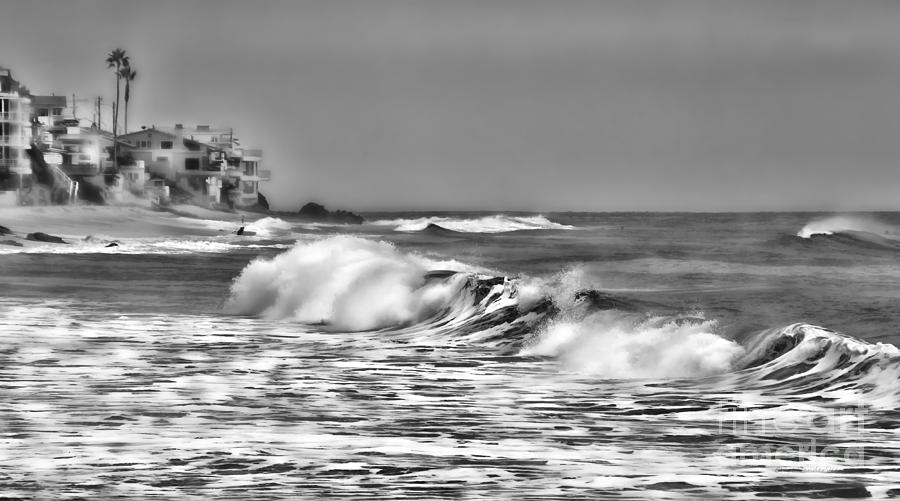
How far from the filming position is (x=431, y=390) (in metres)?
15.9

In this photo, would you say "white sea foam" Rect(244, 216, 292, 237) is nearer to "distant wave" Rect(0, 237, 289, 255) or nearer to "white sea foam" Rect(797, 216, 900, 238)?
"distant wave" Rect(0, 237, 289, 255)

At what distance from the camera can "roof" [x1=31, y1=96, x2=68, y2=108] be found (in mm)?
129125

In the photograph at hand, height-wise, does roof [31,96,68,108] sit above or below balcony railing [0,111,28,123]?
above

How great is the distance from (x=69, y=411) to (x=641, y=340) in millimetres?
8204

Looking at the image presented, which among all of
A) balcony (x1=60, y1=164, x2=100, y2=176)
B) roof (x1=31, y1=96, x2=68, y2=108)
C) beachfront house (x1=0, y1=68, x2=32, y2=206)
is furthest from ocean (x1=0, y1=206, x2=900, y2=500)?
roof (x1=31, y1=96, x2=68, y2=108)

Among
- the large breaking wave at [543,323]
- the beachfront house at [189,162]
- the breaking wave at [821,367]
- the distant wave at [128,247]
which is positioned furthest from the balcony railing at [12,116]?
the breaking wave at [821,367]

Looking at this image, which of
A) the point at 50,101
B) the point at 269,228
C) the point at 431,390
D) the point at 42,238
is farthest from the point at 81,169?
the point at 431,390

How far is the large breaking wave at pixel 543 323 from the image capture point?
16.3m

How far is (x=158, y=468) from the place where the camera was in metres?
10.8

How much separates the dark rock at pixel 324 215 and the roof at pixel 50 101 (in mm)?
36131

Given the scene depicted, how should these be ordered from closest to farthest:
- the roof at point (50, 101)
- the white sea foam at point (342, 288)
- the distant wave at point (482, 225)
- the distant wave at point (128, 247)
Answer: the white sea foam at point (342, 288) → the distant wave at point (128, 247) → the roof at point (50, 101) → the distant wave at point (482, 225)

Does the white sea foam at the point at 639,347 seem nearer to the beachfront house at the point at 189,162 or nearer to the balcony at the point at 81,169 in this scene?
the balcony at the point at 81,169

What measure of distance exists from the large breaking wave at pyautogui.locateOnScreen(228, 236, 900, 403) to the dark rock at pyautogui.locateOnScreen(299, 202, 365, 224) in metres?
127

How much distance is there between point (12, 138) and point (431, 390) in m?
92.5
